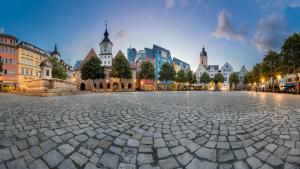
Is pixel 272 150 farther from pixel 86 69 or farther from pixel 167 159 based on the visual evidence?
pixel 86 69

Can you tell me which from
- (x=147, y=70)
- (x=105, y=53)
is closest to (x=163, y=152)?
(x=147, y=70)

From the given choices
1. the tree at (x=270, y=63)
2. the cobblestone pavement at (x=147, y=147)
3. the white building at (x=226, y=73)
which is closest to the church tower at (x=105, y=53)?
the tree at (x=270, y=63)

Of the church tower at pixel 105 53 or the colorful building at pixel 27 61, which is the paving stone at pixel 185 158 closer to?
the colorful building at pixel 27 61

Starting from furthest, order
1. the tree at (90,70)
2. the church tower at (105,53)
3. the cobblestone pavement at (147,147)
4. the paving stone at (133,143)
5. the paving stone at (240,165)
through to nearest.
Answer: the church tower at (105,53), the tree at (90,70), the paving stone at (133,143), the cobblestone pavement at (147,147), the paving stone at (240,165)

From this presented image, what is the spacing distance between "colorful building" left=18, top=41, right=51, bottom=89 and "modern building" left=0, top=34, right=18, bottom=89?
39.8 inches

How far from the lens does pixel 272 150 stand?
8.55 ft

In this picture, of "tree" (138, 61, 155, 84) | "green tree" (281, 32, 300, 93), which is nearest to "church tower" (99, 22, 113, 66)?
"tree" (138, 61, 155, 84)

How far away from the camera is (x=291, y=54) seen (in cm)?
2612

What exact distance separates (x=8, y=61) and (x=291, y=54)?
69015 mm

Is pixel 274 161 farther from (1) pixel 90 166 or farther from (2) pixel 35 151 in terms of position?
(2) pixel 35 151

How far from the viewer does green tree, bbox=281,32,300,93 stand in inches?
995

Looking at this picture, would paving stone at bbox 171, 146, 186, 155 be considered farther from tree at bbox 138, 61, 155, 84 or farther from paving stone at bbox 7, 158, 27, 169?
tree at bbox 138, 61, 155, 84

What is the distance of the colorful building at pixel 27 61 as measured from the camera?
4594 cm

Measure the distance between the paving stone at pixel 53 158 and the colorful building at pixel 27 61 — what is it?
53.1m
